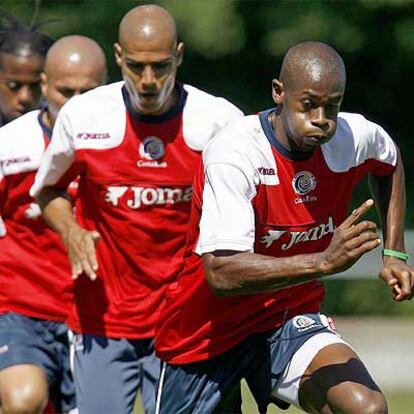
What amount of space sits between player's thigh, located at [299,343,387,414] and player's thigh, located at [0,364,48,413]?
4.70 ft

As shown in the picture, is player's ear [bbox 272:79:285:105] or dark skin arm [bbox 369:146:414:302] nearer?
player's ear [bbox 272:79:285:105]

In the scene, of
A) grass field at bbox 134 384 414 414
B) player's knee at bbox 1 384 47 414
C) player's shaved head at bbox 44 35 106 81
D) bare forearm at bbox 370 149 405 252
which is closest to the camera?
bare forearm at bbox 370 149 405 252

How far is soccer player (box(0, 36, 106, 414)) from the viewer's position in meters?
6.71

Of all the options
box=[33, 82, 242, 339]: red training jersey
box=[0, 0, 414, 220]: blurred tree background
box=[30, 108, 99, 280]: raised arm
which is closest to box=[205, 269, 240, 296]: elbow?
box=[30, 108, 99, 280]: raised arm

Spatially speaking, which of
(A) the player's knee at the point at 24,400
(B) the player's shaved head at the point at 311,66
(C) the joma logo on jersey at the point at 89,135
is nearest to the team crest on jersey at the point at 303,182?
(B) the player's shaved head at the point at 311,66

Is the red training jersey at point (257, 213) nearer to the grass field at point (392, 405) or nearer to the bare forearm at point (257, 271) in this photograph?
the bare forearm at point (257, 271)

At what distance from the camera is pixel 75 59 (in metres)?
6.93

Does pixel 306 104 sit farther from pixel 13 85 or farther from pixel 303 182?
pixel 13 85

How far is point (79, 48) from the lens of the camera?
7004mm

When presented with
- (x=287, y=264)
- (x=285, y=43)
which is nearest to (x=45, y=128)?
(x=287, y=264)

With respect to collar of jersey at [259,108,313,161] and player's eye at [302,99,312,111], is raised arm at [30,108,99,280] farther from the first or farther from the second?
player's eye at [302,99,312,111]

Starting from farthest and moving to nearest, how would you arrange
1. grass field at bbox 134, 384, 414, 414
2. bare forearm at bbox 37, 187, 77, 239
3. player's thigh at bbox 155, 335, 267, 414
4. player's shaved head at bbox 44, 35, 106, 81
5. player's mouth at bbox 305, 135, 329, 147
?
grass field at bbox 134, 384, 414, 414 → player's shaved head at bbox 44, 35, 106, 81 → bare forearm at bbox 37, 187, 77, 239 → player's thigh at bbox 155, 335, 267, 414 → player's mouth at bbox 305, 135, 329, 147

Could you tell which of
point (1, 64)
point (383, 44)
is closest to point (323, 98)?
point (1, 64)

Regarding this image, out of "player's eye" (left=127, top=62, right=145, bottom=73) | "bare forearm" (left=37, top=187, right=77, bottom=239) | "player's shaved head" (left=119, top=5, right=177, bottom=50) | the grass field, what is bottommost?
the grass field
